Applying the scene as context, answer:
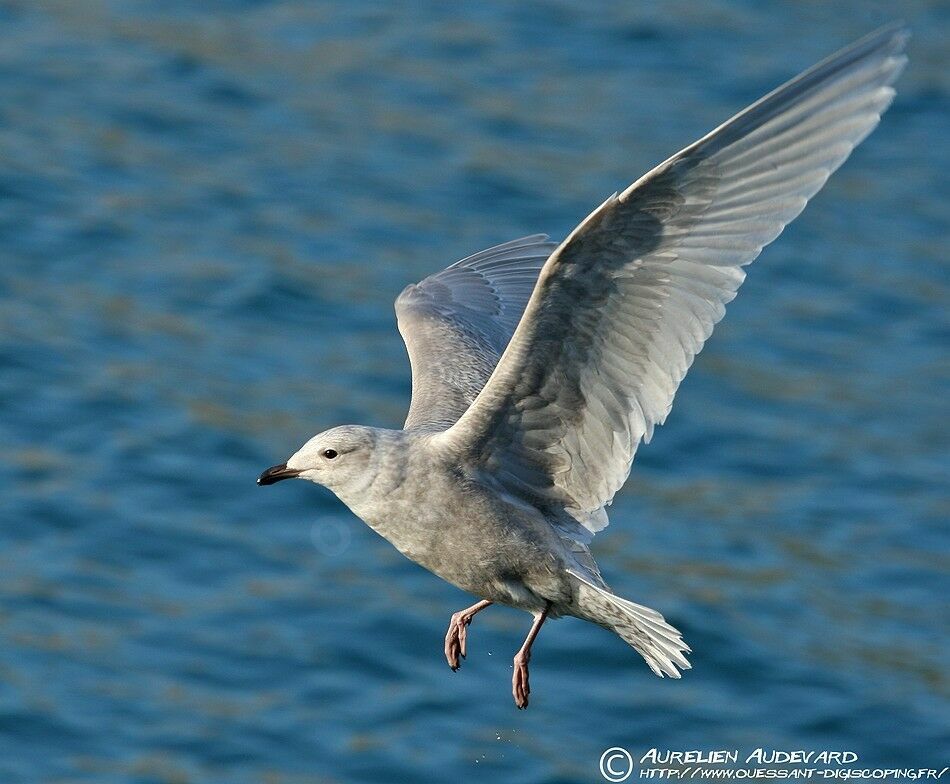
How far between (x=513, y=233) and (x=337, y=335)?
1633 millimetres

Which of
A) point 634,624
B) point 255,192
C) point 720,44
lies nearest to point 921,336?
point 720,44

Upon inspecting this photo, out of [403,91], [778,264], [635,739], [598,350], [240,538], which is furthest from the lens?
[403,91]

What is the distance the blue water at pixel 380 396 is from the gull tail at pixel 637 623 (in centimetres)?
367

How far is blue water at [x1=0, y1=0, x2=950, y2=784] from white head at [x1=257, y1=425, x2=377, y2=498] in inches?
152

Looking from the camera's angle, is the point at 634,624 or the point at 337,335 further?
A: the point at 337,335

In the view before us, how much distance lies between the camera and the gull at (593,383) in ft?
18.7

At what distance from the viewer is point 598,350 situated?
6.19m

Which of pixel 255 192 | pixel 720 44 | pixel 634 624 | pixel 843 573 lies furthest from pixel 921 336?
pixel 634 624

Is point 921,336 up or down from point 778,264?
down

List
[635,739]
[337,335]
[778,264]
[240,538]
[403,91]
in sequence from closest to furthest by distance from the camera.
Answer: [635,739]
[240,538]
[337,335]
[778,264]
[403,91]

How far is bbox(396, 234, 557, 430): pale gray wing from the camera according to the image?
24.4 ft

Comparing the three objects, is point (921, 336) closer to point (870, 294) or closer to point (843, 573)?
point (870, 294)

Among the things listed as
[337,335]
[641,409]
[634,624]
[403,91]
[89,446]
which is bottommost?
[634,624]

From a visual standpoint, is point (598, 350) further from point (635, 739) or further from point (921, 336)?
point (921, 336)
